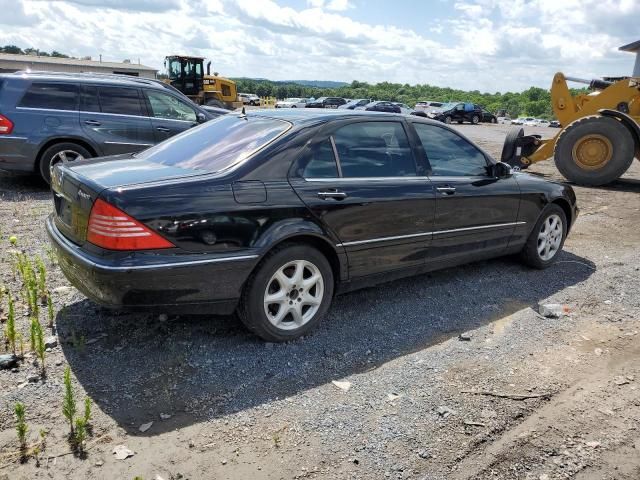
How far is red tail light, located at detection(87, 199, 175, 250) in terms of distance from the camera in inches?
123

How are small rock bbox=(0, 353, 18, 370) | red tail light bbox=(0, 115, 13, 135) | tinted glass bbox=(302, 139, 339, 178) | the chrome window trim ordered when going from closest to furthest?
small rock bbox=(0, 353, 18, 370) < tinted glass bbox=(302, 139, 339, 178) < the chrome window trim < red tail light bbox=(0, 115, 13, 135)

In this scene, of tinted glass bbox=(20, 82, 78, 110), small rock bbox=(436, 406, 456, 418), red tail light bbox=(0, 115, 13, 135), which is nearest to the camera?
small rock bbox=(436, 406, 456, 418)

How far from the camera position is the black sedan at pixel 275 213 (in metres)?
3.19

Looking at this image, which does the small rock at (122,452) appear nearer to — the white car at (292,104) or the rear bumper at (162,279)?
the rear bumper at (162,279)

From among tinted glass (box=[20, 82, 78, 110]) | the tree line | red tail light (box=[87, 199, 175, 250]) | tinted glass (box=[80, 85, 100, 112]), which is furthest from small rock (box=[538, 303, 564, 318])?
the tree line

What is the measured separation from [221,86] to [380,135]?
28790 mm

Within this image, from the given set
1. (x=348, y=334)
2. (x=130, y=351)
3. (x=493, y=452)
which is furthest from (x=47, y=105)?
(x=493, y=452)

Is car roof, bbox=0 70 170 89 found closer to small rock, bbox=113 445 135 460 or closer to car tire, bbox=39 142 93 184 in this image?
car tire, bbox=39 142 93 184

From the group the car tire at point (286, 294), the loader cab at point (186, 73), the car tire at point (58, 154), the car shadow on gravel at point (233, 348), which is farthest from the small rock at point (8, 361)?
the loader cab at point (186, 73)

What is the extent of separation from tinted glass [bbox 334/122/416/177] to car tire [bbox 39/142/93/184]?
5.60 meters

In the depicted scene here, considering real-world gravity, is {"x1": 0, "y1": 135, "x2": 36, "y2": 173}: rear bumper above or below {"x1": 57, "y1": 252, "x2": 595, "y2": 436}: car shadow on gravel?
above

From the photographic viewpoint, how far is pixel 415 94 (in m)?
124

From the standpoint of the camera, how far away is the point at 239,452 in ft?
8.86

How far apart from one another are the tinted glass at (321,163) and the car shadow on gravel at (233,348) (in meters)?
1.17
